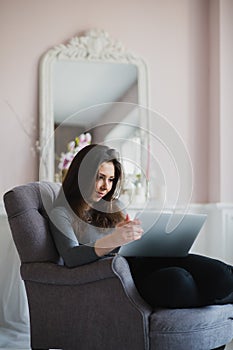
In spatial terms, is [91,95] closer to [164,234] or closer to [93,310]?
[164,234]

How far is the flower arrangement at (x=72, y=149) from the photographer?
3.32m

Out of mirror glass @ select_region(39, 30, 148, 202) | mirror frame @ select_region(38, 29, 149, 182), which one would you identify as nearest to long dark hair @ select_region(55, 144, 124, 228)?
mirror glass @ select_region(39, 30, 148, 202)

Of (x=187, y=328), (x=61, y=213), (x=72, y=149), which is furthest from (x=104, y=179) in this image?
(x=72, y=149)

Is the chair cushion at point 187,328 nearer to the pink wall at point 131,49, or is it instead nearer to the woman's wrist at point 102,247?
Answer: the woman's wrist at point 102,247

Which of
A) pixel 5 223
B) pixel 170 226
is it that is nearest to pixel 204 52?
pixel 5 223

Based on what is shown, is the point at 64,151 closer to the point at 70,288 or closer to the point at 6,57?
the point at 6,57

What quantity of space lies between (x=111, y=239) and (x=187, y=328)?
424mm

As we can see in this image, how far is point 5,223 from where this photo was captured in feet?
10.9

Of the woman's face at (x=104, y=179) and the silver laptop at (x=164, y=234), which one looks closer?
the silver laptop at (x=164, y=234)

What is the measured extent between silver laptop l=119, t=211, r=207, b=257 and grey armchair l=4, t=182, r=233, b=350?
0.12 m

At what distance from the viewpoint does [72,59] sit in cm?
348

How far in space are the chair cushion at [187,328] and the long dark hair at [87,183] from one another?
1.64 feet

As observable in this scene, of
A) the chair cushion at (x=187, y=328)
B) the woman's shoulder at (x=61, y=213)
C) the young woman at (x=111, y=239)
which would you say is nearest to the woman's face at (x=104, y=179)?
the young woman at (x=111, y=239)

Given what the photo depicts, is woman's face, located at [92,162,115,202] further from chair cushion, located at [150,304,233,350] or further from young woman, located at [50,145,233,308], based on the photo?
chair cushion, located at [150,304,233,350]
